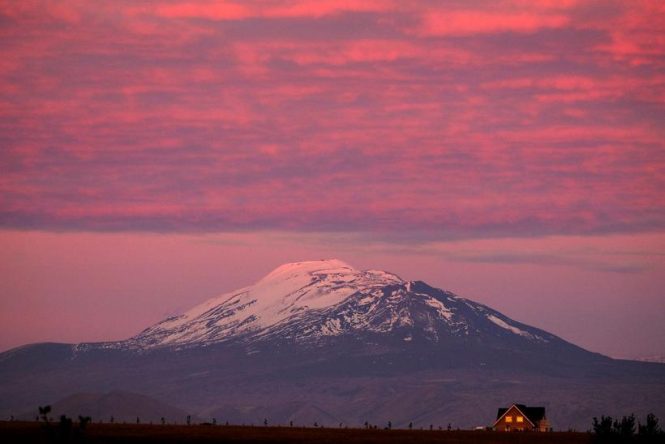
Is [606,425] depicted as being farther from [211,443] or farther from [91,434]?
[91,434]

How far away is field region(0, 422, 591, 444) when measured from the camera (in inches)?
6457

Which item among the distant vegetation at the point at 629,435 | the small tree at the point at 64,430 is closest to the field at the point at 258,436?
the distant vegetation at the point at 629,435

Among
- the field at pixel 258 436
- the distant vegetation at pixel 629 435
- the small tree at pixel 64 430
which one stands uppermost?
the field at pixel 258 436

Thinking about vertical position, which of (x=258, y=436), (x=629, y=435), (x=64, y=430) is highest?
(x=258, y=436)

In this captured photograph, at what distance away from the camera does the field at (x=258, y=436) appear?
164 metres

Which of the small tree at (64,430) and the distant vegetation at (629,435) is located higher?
the distant vegetation at (629,435)

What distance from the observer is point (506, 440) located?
17825 cm

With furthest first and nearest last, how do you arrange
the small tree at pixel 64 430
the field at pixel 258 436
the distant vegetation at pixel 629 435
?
the field at pixel 258 436 → the distant vegetation at pixel 629 435 → the small tree at pixel 64 430

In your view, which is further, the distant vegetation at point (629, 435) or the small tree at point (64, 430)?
the distant vegetation at point (629, 435)

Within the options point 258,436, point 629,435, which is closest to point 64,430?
point 629,435

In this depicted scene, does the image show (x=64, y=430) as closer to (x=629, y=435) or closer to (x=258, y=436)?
(x=629, y=435)

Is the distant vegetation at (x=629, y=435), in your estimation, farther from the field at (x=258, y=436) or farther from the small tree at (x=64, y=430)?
the small tree at (x=64, y=430)

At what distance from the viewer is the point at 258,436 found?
177 meters

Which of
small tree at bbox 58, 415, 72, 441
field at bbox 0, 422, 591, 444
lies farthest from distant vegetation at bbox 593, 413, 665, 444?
small tree at bbox 58, 415, 72, 441
